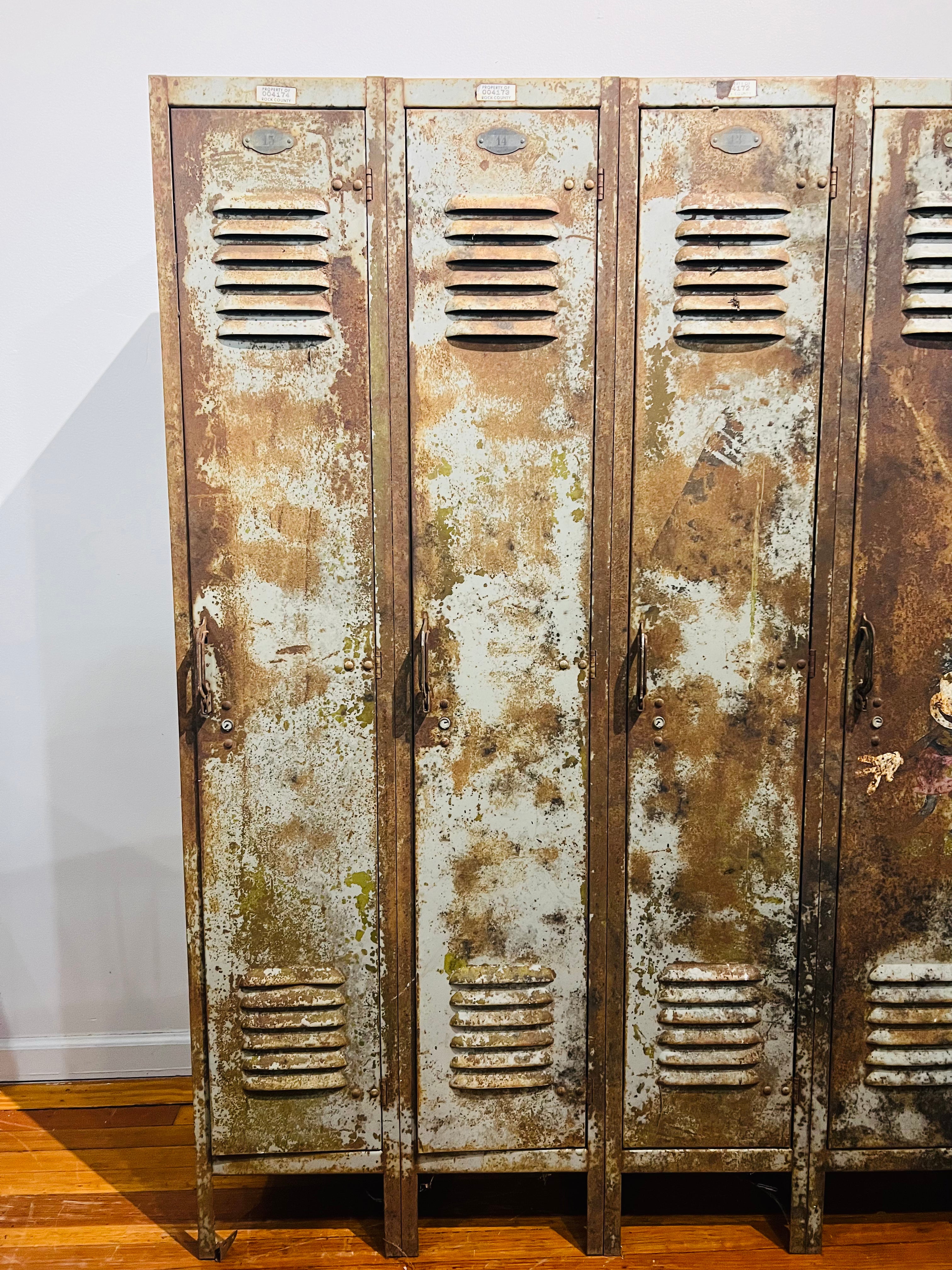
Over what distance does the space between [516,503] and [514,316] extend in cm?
36

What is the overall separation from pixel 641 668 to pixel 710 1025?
785mm

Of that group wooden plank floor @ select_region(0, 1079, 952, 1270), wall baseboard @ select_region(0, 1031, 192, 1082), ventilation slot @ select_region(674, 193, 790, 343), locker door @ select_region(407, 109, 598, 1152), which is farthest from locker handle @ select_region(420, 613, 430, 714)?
wall baseboard @ select_region(0, 1031, 192, 1082)

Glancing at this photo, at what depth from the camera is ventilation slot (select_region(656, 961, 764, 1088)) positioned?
5.86 ft

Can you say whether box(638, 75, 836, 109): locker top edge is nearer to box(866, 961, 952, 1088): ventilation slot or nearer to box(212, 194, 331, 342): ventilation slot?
box(212, 194, 331, 342): ventilation slot

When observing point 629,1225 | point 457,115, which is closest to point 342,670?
point 457,115

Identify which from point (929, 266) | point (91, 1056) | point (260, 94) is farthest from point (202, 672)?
point (929, 266)

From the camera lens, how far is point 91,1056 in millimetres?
2441

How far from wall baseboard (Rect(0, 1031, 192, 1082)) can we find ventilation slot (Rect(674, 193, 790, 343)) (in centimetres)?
235

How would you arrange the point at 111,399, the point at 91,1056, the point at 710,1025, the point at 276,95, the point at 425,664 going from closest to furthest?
1. the point at 276,95
2. the point at 425,664
3. the point at 710,1025
4. the point at 111,399
5. the point at 91,1056

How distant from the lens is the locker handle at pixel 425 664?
1.69 metres

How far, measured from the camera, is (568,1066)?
180 centimetres

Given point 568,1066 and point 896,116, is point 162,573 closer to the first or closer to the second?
point 568,1066

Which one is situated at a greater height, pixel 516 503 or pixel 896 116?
pixel 896 116

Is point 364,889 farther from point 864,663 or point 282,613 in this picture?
point 864,663
